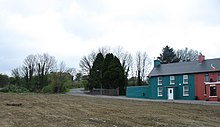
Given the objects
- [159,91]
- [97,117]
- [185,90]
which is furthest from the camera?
[159,91]

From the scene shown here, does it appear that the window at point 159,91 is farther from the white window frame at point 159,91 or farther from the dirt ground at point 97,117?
the dirt ground at point 97,117

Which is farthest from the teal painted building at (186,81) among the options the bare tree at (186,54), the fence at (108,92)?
the bare tree at (186,54)

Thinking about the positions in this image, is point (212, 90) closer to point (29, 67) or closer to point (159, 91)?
point (159, 91)

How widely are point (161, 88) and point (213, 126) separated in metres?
37.2

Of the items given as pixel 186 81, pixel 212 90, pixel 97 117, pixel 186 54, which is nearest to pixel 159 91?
pixel 186 81

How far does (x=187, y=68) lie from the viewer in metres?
47.4

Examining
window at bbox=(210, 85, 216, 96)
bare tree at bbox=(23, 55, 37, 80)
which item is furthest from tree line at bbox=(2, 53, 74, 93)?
window at bbox=(210, 85, 216, 96)

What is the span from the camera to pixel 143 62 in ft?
277

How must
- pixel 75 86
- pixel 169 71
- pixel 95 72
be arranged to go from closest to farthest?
pixel 169 71 → pixel 95 72 → pixel 75 86

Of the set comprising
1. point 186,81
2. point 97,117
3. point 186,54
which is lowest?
point 97,117

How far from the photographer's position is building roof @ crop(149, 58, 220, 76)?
145 feet

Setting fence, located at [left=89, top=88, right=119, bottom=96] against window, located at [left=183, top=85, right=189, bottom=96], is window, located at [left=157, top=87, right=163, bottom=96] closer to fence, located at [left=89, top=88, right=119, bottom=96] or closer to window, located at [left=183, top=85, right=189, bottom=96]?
window, located at [left=183, top=85, right=189, bottom=96]

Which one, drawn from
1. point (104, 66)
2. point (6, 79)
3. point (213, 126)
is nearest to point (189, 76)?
point (104, 66)

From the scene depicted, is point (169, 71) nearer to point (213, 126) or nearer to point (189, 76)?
point (189, 76)
